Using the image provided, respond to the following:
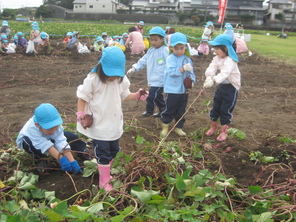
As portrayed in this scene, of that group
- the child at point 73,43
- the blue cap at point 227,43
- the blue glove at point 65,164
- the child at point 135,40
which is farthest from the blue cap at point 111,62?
the child at point 73,43

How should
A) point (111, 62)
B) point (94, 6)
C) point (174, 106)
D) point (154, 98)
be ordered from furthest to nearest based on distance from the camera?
point (94, 6)
point (154, 98)
point (174, 106)
point (111, 62)

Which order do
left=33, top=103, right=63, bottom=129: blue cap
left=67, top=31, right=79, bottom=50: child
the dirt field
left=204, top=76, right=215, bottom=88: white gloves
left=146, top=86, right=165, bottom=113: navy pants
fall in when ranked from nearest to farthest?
left=33, top=103, right=63, bottom=129: blue cap < the dirt field < left=204, top=76, right=215, bottom=88: white gloves < left=146, top=86, right=165, bottom=113: navy pants < left=67, top=31, right=79, bottom=50: child

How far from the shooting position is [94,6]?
222ft

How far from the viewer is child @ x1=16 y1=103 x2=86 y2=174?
9.20ft

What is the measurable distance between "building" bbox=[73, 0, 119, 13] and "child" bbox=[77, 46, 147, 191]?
6815 cm

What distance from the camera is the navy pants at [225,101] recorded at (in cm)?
406

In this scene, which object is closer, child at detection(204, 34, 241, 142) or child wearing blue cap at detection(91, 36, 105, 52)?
child at detection(204, 34, 241, 142)

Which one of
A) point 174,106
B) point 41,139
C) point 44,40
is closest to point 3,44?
point 44,40

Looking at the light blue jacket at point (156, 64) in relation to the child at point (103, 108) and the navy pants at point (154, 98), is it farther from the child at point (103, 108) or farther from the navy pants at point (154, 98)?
the child at point (103, 108)

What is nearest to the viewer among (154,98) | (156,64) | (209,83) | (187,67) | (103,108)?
(103,108)

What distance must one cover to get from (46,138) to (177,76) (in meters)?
2.04

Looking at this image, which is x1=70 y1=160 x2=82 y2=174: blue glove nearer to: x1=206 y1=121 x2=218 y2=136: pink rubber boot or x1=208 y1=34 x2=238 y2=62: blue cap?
x1=206 y1=121 x2=218 y2=136: pink rubber boot

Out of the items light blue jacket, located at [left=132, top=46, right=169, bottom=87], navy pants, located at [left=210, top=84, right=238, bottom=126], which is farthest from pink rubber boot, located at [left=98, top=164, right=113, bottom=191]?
light blue jacket, located at [left=132, top=46, right=169, bottom=87]

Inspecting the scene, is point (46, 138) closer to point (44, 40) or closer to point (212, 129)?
point (212, 129)
